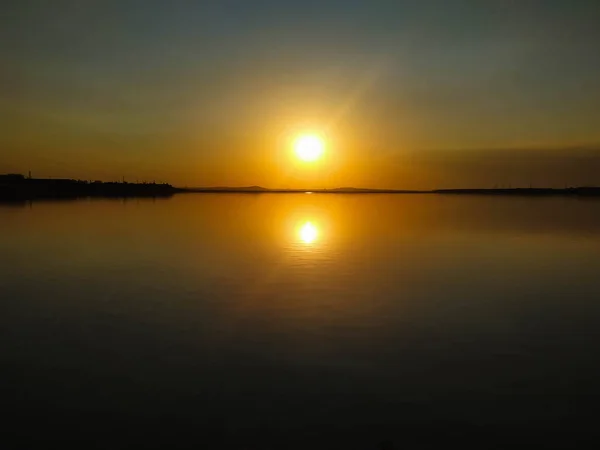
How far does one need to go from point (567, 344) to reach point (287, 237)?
→ 3578 cm

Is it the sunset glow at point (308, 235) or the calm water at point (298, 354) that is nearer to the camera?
the calm water at point (298, 354)

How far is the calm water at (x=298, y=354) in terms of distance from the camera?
9883 millimetres

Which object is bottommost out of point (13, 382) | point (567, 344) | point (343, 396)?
point (13, 382)

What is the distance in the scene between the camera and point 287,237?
49531mm

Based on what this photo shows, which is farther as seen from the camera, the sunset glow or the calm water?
the sunset glow

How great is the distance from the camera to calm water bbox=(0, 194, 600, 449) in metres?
9.88

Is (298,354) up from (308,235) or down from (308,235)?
down

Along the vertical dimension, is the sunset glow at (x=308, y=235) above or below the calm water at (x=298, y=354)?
above

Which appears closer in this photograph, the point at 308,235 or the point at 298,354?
the point at 298,354

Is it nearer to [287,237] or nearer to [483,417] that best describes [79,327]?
[483,417]

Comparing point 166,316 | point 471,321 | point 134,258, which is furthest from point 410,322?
point 134,258

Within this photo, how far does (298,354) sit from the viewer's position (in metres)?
14.1

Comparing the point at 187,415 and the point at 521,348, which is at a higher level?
the point at 521,348

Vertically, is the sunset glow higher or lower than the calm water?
higher
